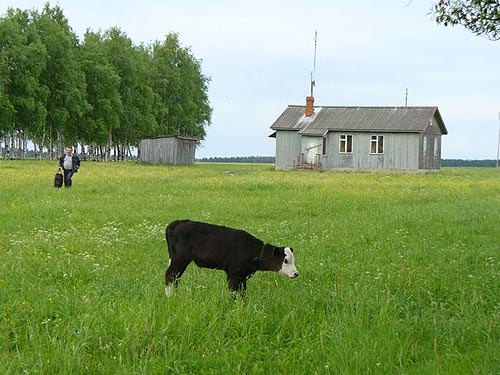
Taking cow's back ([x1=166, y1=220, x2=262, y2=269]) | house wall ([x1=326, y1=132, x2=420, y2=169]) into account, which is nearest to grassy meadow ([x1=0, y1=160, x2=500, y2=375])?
cow's back ([x1=166, y1=220, x2=262, y2=269])

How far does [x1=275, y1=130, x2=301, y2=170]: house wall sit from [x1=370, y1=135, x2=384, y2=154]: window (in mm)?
7381

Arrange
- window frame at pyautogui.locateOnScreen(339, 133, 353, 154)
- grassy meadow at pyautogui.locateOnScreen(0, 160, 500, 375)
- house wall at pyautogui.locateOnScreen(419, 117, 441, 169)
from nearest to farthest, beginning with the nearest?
1. grassy meadow at pyautogui.locateOnScreen(0, 160, 500, 375)
2. house wall at pyautogui.locateOnScreen(419, 117, 441, 169)
3. window frame at pyautogui.locateOnScreen(339, 133, 353, 154)

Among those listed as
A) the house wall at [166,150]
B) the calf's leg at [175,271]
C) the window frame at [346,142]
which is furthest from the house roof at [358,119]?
the calf's leg at [175,271]

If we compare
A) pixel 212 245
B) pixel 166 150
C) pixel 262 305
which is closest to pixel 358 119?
pixel 166 150

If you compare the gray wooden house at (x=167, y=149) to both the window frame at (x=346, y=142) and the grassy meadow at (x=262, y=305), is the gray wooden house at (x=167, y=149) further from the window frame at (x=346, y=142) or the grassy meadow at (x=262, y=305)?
the grassy meadow at (x=262, y=305)

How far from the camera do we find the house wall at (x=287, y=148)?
5766 cm

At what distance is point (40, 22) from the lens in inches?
2486

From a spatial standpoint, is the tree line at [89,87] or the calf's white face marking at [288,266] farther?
the tree line at [89,87]

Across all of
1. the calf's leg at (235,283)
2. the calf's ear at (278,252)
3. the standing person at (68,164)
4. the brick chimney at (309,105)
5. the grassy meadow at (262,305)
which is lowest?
the grassy meadow at (262,305)

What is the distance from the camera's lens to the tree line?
5744 cm

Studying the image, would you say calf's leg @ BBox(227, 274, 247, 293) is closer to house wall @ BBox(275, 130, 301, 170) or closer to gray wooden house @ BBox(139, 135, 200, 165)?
house wall @ BBox(275, 130, 301, 170)

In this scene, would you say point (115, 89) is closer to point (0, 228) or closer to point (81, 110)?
point (81, 110)

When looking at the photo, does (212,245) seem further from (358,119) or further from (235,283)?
(358,119)

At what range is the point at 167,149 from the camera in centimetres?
6469
